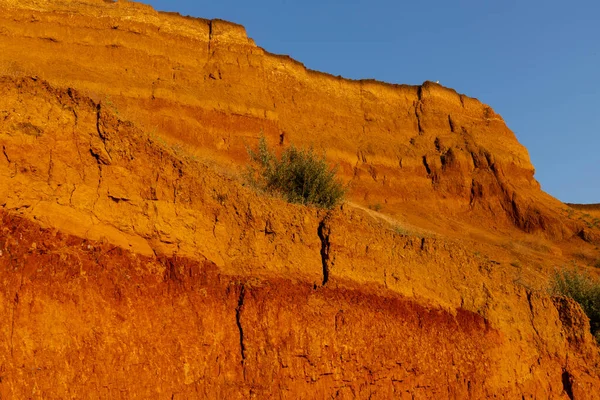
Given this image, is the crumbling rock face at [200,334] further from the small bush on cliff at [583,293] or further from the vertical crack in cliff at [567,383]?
the small bush on cliff at [583,293]

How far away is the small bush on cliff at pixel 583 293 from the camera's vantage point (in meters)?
13.5

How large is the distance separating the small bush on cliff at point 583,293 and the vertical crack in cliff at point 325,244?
7098 millimetres

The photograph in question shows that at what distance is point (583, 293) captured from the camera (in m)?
14.3

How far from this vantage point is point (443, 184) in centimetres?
3678

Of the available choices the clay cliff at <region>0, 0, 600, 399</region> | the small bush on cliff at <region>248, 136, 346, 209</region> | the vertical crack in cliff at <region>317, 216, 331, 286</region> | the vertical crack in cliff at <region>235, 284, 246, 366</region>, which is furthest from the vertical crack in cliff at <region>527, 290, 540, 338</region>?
the vertical crack in cliff at <region>235, 284, 246, 366</region>

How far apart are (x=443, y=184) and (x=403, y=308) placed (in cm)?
2870

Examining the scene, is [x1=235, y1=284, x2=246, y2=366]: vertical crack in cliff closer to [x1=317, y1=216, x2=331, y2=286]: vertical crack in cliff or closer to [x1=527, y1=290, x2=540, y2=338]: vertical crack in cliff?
[x1=317, y1=216, x2=331, y2=286]: vertical crack in cliff

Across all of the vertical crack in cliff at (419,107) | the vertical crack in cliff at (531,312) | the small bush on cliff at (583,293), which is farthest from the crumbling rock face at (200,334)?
the vertical crack in cliff at (419,107)

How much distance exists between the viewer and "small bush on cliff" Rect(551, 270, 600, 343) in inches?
530

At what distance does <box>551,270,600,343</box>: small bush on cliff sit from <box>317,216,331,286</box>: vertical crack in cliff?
710 centimetres

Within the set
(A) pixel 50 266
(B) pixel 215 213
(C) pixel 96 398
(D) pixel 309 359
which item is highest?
(B) pixel 215 213

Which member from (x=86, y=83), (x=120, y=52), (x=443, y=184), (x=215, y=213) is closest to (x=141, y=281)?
(x=215, y=213)

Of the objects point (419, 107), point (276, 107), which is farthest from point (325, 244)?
point (419, 107)

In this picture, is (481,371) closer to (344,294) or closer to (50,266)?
(344,294)
